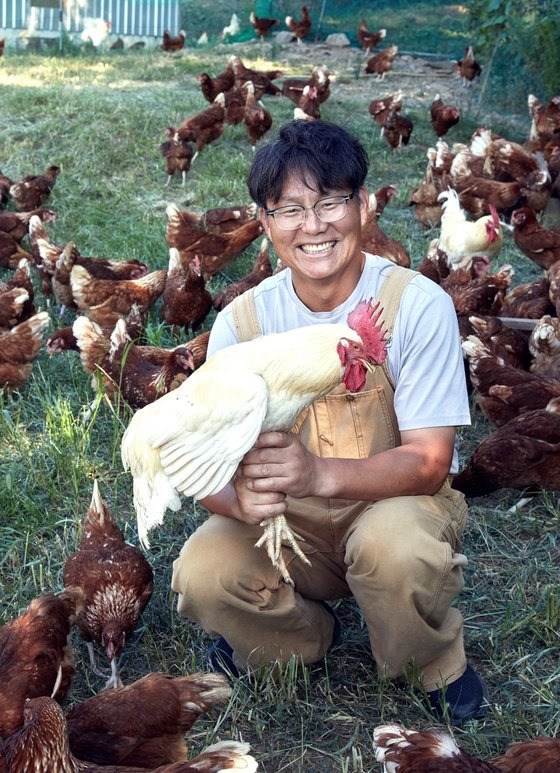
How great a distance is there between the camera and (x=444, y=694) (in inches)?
117

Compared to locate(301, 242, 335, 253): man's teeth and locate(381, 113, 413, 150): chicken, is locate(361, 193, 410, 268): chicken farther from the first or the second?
locate(381, 113, 413, 150): chicken

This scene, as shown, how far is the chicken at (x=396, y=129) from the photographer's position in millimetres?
10766

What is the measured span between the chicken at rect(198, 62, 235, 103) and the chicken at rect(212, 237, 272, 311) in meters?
5.85

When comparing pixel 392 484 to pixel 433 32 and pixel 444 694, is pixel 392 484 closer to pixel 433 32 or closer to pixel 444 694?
pixel 444 694

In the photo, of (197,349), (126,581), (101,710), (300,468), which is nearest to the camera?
(300,468)

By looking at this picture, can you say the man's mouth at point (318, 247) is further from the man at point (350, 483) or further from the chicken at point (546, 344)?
the chicken at point (546, 344)

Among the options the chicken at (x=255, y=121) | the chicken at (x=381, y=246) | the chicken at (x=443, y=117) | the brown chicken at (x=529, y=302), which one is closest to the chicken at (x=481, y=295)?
the brown chicken at (x=529, y=302)

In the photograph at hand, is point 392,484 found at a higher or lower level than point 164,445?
lower

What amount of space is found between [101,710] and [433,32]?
1806 centimetres

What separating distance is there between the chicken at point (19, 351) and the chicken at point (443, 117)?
733cm

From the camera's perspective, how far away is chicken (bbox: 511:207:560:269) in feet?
23.5

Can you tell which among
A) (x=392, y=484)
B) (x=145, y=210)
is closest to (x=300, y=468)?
(x=392, y=484)

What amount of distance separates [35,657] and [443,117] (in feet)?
32.0

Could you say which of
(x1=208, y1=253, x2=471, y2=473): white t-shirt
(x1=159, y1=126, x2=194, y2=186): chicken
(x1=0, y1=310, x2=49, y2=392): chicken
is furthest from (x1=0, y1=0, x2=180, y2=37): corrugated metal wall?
(x1=208, y1=253, x2=471, y2=473): white t-shirt
